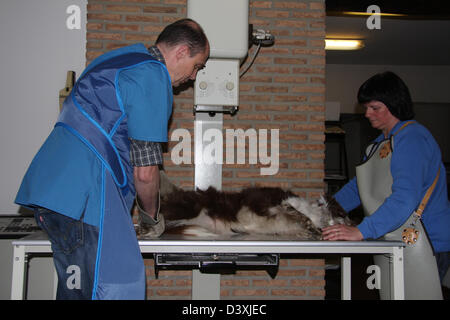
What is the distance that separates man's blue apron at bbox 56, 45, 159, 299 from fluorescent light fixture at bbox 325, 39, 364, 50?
4764 millimetres

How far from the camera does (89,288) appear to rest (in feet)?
3.87

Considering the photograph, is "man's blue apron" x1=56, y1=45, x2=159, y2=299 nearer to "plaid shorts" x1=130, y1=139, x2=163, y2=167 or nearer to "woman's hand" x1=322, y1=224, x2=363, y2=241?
"plaid shorts" x1=130, y1=139, x2=163, y2=167

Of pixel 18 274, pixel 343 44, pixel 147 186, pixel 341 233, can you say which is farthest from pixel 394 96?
pixel 343 44

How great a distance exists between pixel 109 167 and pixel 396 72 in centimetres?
697

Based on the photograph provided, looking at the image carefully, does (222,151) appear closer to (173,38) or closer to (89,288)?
(173,38)

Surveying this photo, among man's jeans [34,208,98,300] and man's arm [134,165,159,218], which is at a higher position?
man's arm [134,165,159,218]

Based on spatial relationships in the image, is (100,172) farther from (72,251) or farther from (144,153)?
(72,251)

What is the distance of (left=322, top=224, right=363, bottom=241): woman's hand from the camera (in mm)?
1525

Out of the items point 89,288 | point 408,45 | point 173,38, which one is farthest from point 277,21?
point 408,45

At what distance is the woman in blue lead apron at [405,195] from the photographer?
1.57m

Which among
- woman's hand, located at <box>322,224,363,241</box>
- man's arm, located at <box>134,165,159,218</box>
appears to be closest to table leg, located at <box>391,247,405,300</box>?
woman's hand, located at <box>322,224,363,241</box>

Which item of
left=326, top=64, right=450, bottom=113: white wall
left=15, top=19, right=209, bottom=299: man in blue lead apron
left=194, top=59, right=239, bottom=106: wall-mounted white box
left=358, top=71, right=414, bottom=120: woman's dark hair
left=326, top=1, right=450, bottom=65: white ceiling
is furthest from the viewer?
left=326, top=64, right=450, bottom=113: white wall

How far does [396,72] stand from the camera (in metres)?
6.99
